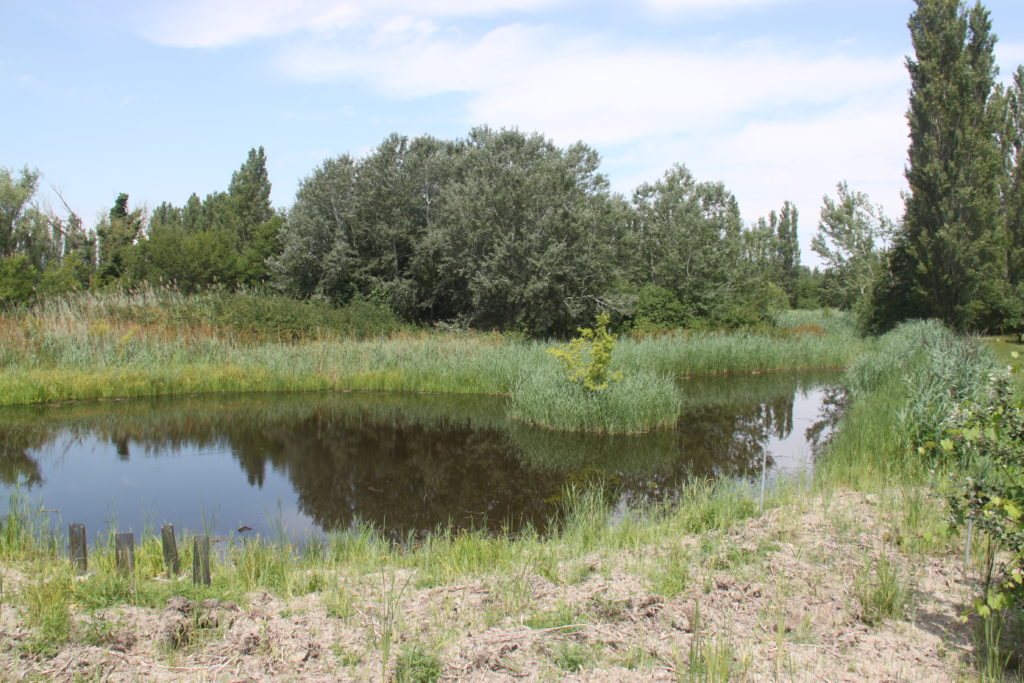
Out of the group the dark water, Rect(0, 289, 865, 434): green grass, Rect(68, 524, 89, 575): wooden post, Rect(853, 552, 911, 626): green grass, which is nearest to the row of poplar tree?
Rect(0, 289, 865, 434): green grass

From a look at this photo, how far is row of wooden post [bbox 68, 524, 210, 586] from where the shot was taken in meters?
4.95

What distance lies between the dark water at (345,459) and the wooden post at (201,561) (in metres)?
1.24

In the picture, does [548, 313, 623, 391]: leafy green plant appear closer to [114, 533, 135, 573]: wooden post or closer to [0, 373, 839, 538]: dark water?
[0, 373, 839, 538]: dark water

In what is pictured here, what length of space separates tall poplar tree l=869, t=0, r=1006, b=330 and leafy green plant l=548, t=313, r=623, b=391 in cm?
1845

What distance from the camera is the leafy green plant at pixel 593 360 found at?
12.9 m

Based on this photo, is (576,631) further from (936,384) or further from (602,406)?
(602,406)

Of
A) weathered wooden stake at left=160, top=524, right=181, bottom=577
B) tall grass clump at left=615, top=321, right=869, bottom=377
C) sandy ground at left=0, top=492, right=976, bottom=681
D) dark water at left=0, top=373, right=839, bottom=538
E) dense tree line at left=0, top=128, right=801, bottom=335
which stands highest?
dense tree line at left=0, top=128, right=801, bottom=335

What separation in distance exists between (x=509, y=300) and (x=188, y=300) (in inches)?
405

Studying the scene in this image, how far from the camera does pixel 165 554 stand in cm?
Result: 526

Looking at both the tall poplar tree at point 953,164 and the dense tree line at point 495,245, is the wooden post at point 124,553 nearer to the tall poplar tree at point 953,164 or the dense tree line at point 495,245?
the dense tree line at point 495,245

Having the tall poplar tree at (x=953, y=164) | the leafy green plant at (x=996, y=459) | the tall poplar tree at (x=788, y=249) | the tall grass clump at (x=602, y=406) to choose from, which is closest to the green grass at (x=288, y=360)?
the tall grass clump at (x=602, y=406)

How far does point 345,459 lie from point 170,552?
20.3 feet

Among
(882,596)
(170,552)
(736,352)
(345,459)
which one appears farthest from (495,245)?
(882,596)

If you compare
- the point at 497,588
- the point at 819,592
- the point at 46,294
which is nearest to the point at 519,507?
the point at 497,588
